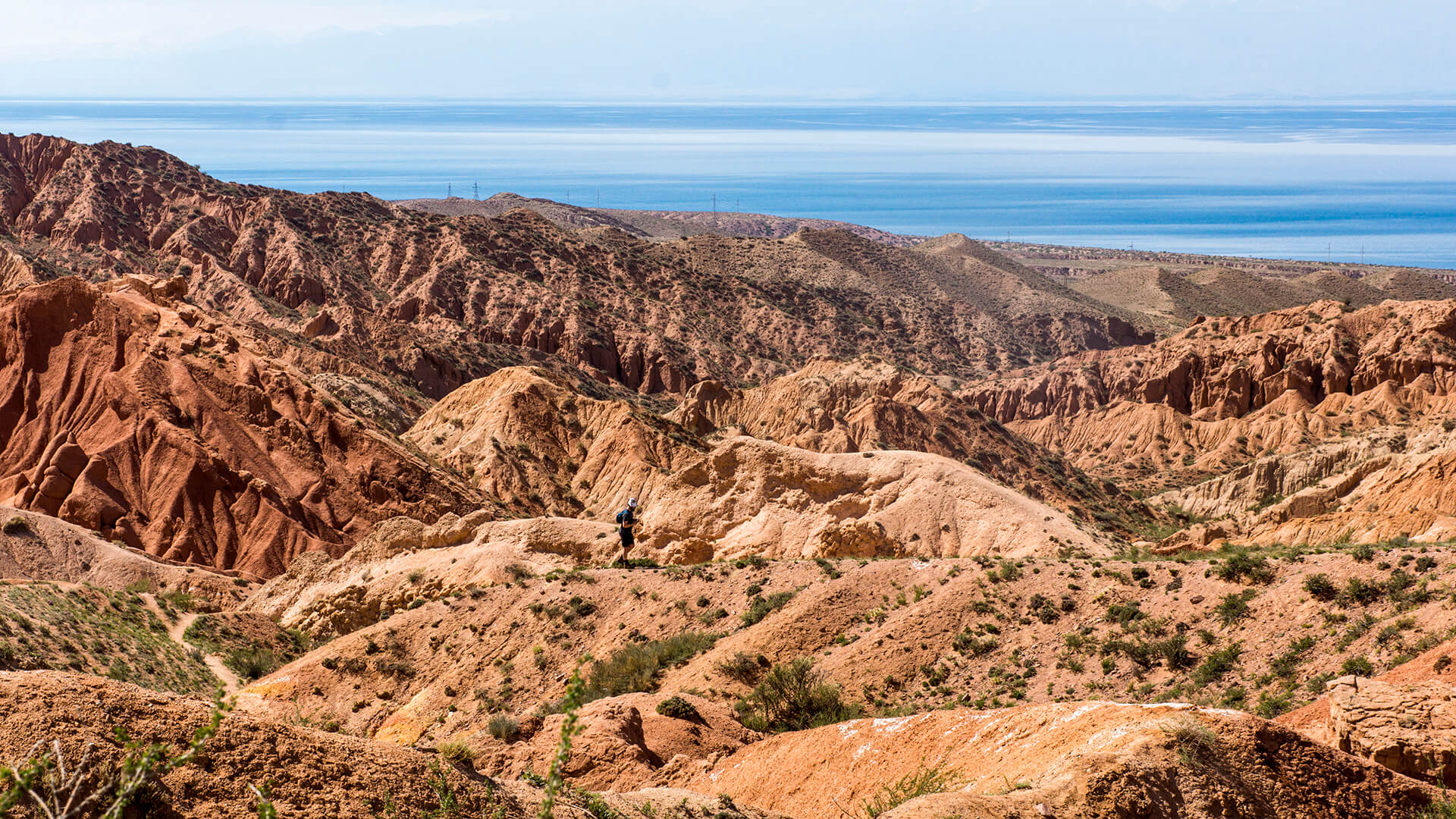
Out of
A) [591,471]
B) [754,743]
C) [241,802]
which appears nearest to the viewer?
[241,802]

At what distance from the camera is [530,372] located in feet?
243

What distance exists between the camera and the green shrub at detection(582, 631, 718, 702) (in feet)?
80.8

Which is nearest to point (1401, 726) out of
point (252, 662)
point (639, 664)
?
point (639, 664)

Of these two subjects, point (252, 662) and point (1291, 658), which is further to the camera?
point (252, 662)

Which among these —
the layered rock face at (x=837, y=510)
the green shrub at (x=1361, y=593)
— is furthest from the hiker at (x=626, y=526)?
the green shrub at (x=1361, y=593)

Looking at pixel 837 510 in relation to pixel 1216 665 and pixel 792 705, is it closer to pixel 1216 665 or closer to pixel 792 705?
pixel 792 705

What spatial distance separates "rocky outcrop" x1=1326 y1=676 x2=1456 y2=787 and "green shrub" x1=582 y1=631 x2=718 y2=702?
1342 cm

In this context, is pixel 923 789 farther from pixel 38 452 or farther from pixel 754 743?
pixel 38 452

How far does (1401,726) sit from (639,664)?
15.0 m

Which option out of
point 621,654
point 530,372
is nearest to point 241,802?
point 621,654

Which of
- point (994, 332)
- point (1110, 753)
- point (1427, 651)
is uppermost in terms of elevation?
point (1110, 753)

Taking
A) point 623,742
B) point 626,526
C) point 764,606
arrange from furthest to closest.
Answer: point 626,526
point 764,606
point 623,742

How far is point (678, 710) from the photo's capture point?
64.7ft

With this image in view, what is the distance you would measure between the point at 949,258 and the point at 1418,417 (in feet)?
374
